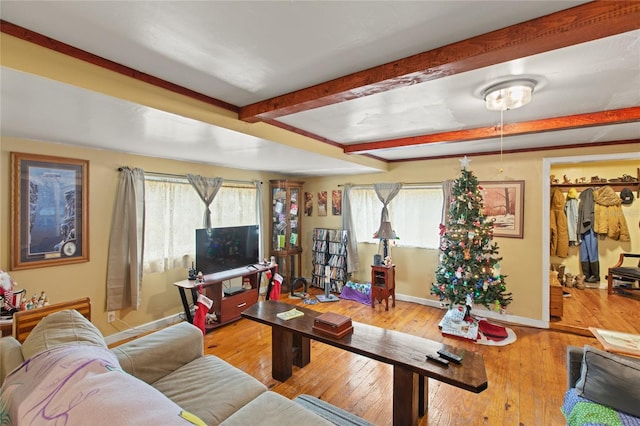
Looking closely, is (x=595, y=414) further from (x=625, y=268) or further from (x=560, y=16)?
(x=625, y=268)

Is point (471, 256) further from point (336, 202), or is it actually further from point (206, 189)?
point (206, 189)

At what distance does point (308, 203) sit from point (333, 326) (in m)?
3.67

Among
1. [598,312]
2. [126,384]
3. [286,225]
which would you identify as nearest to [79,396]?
[126,384]

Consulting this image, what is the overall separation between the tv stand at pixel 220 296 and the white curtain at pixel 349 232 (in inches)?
66.4

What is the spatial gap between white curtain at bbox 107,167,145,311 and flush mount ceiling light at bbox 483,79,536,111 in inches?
141

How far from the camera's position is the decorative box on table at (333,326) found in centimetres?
221

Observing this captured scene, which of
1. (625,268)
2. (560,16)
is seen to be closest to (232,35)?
(560,16)

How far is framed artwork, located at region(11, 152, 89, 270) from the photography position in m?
2.50

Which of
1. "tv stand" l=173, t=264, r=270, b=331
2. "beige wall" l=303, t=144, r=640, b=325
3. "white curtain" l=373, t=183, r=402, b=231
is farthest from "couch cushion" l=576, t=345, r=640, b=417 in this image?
"tv stand" l=173, t=264, r=270, b=331

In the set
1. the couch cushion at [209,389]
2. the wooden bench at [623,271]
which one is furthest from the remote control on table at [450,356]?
the wooden bench at [623,271]

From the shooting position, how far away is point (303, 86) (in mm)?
1805

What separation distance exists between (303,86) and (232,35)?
620 mm

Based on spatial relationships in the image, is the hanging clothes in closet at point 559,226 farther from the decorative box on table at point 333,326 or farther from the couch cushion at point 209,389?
the couch cushion at point 209,389

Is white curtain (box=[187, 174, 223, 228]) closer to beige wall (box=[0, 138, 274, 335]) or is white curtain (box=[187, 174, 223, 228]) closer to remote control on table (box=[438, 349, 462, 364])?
beige wall (box=[0, 138, 274, 335])
